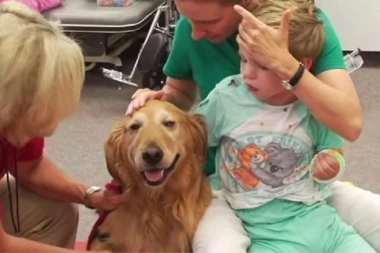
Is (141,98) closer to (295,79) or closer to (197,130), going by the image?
(197,130)

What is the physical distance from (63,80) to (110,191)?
1.38 ft

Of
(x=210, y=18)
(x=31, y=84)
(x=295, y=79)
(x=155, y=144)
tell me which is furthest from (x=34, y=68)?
(x=295, y=79)

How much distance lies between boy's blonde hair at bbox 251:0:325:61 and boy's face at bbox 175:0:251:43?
2.4 inches

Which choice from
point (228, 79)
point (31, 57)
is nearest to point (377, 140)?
point (228, 79)

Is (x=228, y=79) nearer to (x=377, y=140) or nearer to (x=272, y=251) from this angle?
(x=272, y=251)

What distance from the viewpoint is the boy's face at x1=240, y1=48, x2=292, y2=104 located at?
1.54 meters

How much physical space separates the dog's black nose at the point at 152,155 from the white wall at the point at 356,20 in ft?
9.18

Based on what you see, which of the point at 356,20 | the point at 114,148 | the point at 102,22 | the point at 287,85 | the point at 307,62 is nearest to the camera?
the point at 287,85

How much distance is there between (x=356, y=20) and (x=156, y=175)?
9.33 ft

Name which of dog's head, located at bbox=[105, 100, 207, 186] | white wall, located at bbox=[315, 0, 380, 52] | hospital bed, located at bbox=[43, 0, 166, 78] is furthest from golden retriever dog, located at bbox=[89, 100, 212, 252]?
white wall, located at bbox=[315, 0, 380, 52]

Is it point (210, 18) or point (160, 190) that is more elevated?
point (210, 18)

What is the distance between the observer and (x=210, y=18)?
5.32 ft

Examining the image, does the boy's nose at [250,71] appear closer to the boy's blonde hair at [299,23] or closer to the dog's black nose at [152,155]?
the boy's blonde hair at [299,23]

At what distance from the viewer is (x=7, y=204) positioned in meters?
1.81
